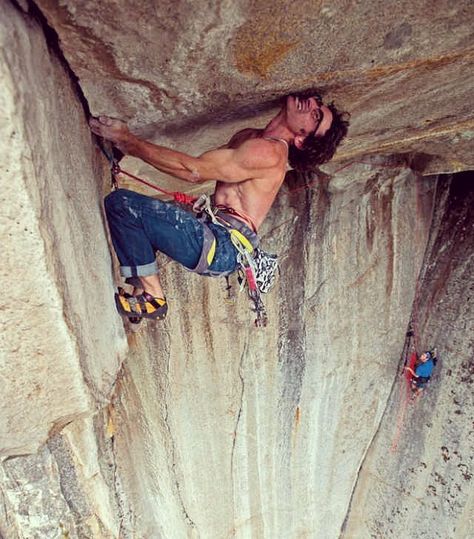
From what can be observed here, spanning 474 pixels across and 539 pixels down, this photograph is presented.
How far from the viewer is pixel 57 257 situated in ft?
5.98

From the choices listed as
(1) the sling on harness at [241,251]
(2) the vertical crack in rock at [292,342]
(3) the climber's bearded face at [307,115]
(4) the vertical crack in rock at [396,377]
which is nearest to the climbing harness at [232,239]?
(1) the sling on harness at [241,251]

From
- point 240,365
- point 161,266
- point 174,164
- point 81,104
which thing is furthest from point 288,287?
point 81,104

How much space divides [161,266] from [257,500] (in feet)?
8.12

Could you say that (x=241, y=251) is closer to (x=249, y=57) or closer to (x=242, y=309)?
(x=249, y=57)

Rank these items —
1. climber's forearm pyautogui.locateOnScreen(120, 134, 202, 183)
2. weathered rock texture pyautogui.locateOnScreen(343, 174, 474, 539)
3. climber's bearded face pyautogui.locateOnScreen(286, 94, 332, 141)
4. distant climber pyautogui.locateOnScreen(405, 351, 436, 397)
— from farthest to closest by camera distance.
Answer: distant climber pyautogui.locateOnScreen(405, 351, 436, 397) < weathered rock texture pyautogui.locateOnScreen(343, 174, 474, 539) < climber's bearded face pyautogui.locateOnScreen(286, 94, 332, 141) < climber's forearm pyautogui.locateOnScreen(120, 134, 202, 183)

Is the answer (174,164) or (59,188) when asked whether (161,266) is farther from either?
(59,188)

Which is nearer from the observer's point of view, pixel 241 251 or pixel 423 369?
pixel 241 251

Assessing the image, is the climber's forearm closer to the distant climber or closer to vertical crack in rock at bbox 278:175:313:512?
vertical crack in rock at bbox 278:175:313:512

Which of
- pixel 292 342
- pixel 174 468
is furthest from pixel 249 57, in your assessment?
pixel 174 468

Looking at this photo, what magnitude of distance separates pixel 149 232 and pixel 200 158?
0.42 meters

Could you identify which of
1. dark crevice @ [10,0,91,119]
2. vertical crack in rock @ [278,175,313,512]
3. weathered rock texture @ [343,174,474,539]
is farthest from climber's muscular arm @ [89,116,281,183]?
weathered rock texture @ [343,174,474,539]

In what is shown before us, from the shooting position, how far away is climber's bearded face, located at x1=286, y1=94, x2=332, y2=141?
7.66 ft

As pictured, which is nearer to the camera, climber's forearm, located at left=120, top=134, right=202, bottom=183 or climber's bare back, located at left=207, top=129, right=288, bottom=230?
climber's forearm, located at left=120, top=134, right=202, bottom=183

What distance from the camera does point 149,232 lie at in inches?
96.0
